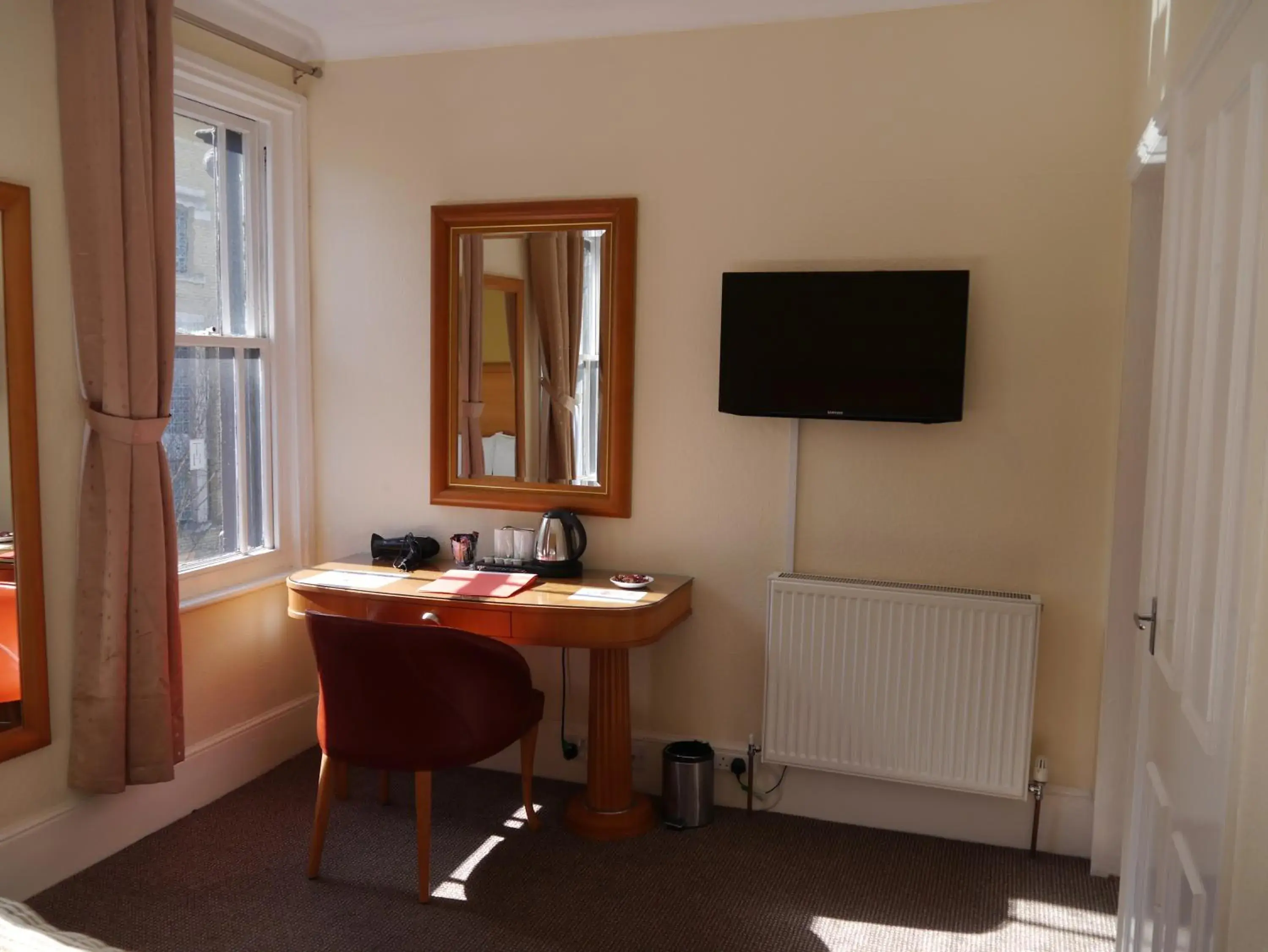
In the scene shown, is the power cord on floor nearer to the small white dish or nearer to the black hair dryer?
the small white dish

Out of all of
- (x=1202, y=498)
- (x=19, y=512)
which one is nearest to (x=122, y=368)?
(x=19, y=512)

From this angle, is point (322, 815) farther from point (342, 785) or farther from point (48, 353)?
point (48, 353)

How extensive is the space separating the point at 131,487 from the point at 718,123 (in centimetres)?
201

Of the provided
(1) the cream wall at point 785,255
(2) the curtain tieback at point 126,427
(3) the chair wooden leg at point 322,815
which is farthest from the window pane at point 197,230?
(3) the chair wooden leg at point 322,815

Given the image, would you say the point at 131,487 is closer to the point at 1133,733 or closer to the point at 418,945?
the point at 418,945

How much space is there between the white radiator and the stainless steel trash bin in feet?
0.67

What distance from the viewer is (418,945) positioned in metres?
2.51

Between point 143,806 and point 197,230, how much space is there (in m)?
1.77

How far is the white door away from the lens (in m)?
1.38

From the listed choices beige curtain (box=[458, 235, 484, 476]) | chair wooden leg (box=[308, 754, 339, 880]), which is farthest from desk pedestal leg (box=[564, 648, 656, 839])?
beige curtain (box=[458, 235, 484, 476])

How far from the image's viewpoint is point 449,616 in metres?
3.06

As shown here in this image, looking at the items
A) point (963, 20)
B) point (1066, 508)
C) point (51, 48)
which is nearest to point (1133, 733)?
point (1066, 508)

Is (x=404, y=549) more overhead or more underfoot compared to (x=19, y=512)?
more underfoot

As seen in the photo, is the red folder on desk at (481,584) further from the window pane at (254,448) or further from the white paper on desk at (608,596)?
the window pane at (254,448)
